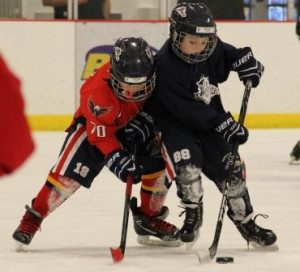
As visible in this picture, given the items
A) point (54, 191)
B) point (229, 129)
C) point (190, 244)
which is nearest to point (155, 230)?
point (190, 244)

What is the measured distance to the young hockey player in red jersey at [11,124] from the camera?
0.97 m

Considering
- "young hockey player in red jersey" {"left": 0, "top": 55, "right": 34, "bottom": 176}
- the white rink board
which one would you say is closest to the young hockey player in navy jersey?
"young hockey player in red jersey" {"left": 0, "top": 55, "right": 34, "bottom": 176}

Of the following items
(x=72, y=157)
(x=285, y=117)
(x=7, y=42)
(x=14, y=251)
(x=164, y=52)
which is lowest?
(x=285, y=117)

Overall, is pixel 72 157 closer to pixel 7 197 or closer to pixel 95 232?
pixel 95 232

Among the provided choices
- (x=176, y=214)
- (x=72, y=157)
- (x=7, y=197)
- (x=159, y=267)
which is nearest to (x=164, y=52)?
(x=72, y=157)

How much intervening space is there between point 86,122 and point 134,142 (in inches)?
6.0

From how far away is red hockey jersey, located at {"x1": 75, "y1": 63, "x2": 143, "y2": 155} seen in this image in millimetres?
2848

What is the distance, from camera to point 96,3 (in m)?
8.01

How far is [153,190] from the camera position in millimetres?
3150

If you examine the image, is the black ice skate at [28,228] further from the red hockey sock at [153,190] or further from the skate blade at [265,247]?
the skate blade at [265,247]

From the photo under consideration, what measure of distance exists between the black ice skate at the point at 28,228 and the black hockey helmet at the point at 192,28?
2.17 ft

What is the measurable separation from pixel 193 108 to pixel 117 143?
24cm

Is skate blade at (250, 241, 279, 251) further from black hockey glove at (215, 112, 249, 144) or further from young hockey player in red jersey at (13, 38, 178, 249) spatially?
black hockey glove at (215, 112, 249, 144)

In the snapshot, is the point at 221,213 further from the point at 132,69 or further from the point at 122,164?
the point at 132,69
